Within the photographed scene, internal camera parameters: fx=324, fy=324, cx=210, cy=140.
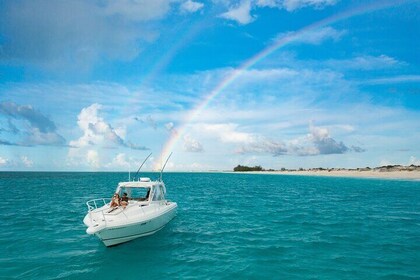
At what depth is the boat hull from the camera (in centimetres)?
1692

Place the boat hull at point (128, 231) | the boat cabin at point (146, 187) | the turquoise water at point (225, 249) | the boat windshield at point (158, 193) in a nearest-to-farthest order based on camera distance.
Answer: the turquoise water at point (225, 249) → the boat hull at point (128, 231) → the boat cabin at point (146, 187) → the boat windshield at point (158, 193)

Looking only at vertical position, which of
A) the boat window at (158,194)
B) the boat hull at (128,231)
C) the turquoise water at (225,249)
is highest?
the boat window at (158,194)

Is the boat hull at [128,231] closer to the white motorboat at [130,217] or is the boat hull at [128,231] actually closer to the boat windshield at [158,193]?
the white motorboat at [130,217]

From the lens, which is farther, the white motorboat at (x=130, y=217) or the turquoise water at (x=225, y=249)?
the white motorboat at (x=130, y=217)

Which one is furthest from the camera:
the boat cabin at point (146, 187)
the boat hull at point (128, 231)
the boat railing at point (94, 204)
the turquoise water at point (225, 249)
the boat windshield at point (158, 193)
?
the boat windshield at point (158, 193)

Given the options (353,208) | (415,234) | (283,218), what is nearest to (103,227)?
(283,218)

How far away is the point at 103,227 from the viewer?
1641 cm

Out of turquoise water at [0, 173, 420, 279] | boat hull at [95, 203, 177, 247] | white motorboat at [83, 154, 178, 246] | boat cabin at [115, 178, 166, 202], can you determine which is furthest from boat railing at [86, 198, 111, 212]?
boat hull at [95, 203, 177, 247]

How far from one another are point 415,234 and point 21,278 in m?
23.3

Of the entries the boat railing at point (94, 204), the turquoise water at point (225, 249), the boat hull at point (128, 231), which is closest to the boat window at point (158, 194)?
the boat hull at point (128, 231)

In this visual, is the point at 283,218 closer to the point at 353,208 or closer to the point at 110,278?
the point at 353,208

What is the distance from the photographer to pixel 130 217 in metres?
18.5

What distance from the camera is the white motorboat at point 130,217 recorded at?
17000mm

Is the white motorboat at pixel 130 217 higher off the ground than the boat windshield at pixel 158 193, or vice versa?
the boat windshield at pixel 158 193
